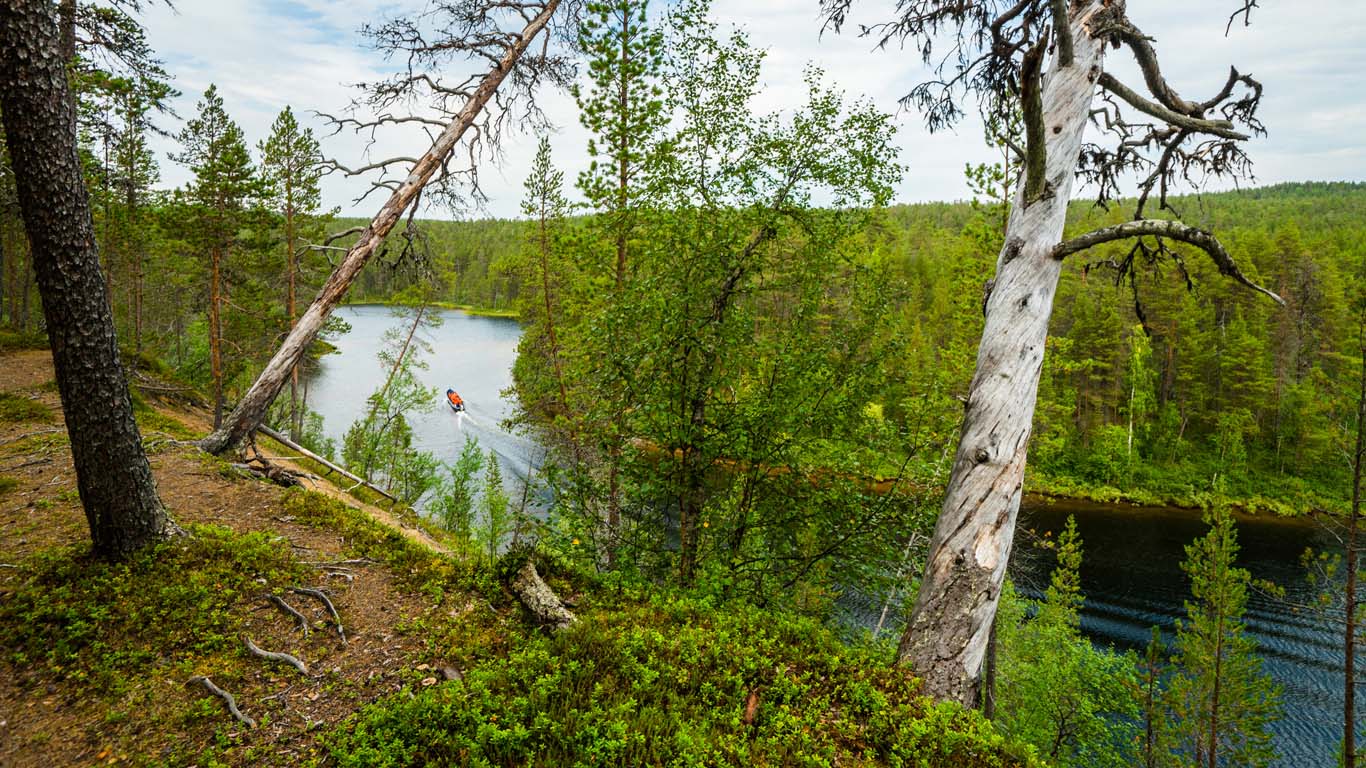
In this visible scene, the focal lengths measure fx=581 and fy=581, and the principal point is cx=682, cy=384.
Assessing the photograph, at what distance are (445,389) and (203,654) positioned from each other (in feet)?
117

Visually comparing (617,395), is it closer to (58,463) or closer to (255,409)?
(255,409)

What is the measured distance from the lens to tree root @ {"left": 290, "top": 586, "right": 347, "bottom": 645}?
12.8ft

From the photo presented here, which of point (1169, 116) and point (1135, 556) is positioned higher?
point (1169, 116)

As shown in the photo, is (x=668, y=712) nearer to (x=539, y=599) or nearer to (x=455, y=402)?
(x=539, y=599)

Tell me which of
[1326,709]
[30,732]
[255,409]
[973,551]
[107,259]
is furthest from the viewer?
[107,259]

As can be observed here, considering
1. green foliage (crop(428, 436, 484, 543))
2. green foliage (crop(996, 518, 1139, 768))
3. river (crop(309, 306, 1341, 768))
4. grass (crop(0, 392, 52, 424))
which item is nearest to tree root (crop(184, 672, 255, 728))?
grass (crop(0, 392, 52, 424))

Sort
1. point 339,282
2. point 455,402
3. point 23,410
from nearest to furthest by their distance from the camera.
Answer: point 339,282 → point 23,410 → point 455,402

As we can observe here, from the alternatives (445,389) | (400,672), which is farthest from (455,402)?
(400,672)

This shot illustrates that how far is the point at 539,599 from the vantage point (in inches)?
160

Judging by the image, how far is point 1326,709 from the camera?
15.0 metres

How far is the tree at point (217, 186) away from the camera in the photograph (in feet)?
52.3

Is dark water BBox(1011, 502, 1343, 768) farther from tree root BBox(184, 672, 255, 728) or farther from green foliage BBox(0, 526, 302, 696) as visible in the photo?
green foliage BBox(0, 526, 302, 696)

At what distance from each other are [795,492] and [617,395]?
6.15ft

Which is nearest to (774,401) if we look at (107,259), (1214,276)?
(107,259)
